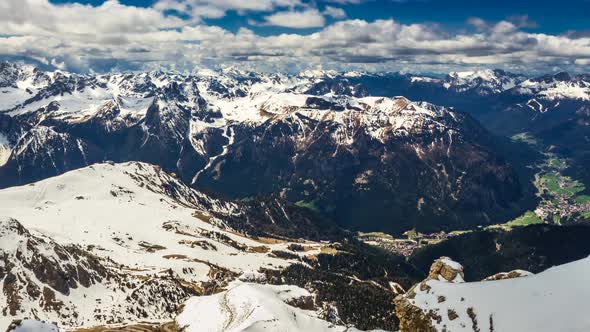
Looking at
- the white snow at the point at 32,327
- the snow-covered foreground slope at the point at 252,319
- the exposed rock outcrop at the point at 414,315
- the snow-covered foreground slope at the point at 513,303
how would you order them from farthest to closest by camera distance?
the snow-covered foreground slope at the point at 252,319
the exposed rock outcrop at the point at 414,315
the snow-covered foreground slope at the point at 513,303
the white snow at the point at 32,327

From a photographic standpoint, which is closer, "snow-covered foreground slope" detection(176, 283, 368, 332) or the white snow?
the white snow

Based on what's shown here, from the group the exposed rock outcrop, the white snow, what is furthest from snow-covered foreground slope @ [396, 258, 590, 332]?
the white snow

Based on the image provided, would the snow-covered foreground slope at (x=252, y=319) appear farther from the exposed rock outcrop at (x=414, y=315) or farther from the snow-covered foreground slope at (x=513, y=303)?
the snow-covered foreground slope at (x=513, y=303)

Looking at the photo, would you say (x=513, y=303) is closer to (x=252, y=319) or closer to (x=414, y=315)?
(x=414, y=315)

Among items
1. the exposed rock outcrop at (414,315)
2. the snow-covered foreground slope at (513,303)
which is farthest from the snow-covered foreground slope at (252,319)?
the snow-covered foreground slope at (513,303)

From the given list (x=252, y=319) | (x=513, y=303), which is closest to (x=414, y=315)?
(x=513, y=303)

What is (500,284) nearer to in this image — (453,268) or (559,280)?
(559,280)

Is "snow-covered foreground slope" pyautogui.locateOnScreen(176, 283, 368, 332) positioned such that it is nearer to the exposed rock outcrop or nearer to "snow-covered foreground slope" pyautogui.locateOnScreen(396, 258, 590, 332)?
the exposed rock outcrop

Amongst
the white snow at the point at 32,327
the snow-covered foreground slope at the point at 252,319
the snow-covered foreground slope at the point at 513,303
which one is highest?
the snow-covered foreground slope at the point at 513,303
